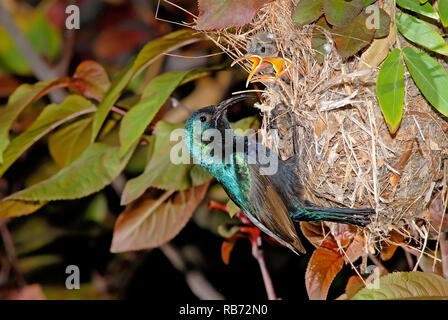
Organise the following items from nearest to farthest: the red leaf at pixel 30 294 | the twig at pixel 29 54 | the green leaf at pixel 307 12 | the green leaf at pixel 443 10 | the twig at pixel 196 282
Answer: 1. the green leaf at pixel 443 10
2. the green leaf at pixel 307 12
3. the red leaf at pixel 30 294
4. the twig at pixel 196 282
5. the twig at pixel 29 54

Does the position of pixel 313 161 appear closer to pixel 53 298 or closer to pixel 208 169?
pixel 208 169

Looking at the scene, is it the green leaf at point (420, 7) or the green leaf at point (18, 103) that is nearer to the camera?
the green leaf at point (420, 7)

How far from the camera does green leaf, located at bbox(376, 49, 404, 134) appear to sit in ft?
6.75

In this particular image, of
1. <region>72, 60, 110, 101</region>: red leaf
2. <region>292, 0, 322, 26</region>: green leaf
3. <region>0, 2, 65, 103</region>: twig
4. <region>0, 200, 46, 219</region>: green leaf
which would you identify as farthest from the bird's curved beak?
<region>0, 2, 65, 103</region>: twig

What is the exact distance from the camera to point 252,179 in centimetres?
256

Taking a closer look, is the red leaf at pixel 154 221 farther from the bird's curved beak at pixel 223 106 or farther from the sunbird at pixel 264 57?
the sunbird at pixel 264 57

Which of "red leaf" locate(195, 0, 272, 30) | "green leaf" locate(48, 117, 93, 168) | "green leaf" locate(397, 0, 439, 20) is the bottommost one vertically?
"green leaf" locate(397, 0, 439, 20)

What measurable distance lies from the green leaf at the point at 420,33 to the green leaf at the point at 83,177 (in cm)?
117

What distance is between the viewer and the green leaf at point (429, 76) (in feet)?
6.81

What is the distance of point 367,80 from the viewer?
2205mm

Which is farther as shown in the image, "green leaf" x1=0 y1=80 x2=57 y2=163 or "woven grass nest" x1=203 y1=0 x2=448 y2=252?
"green leaf" x1=0 y1=80 x2=57 y2=163

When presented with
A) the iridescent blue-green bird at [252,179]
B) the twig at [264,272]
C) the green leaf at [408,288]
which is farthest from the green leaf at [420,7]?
the twig at [264,272]

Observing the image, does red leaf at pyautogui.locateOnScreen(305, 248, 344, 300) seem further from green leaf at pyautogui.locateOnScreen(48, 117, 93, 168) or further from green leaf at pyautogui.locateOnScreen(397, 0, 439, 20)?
green leaf at pyautogui.locateOnScreen(48, 117, 93, 168)

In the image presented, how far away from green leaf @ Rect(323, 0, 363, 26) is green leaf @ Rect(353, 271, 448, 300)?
0.83 meters
